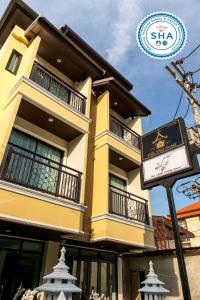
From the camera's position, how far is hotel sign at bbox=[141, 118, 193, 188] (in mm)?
4121

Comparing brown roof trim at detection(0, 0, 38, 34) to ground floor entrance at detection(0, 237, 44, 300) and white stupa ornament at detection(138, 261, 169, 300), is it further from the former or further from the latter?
white stupa ornament at detection(138, 261, 169, 300)

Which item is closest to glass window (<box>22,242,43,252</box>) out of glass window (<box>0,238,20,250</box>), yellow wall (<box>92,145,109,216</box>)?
glass window (<box>0,238,20,250</box>)

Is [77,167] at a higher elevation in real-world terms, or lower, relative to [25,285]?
higher

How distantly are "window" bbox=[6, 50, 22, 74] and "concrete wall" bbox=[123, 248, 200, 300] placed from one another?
9978 millimetres

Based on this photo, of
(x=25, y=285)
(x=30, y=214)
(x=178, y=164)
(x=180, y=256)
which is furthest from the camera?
(x=25, y=285)

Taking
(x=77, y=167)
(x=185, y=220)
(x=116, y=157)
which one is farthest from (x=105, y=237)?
(x=185, y=220)

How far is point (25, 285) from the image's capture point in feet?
22.8

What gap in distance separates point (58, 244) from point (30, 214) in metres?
2.80

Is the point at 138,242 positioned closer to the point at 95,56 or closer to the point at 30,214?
the point at 30,214

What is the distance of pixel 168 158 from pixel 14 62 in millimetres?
7694

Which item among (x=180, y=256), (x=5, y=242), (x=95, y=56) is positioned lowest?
(x=180, y=256)

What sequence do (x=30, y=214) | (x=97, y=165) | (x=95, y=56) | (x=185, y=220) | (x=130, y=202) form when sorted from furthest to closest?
1. (x=185, y=220)
2. (x=95, y=56)
3. (x=130, y=202)
4. (x=97, y=165)
5. (x=30, y=214)

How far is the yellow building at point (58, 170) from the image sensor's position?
21.0ft

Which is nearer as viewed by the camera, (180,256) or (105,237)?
(180,256)
